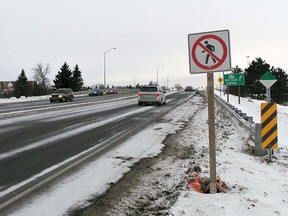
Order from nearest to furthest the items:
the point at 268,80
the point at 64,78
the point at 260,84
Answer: the point at 268,80 < the point at 260,84 < the point at 64,78

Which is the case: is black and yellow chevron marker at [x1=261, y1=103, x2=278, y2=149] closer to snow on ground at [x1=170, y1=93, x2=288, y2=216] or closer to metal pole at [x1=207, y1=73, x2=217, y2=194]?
snow on ground at [x1=170, y1=93, x2=288, y2=216]

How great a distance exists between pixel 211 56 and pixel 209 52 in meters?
0.07

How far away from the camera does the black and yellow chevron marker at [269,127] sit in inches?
299

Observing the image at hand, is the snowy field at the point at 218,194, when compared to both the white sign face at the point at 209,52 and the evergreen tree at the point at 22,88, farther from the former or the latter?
the evergreen tree at the point at 22,88

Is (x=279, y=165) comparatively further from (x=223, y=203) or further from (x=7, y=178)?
(x=7, y=178)

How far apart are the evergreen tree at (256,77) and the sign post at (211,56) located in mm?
79220

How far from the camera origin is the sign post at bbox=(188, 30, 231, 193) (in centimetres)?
520

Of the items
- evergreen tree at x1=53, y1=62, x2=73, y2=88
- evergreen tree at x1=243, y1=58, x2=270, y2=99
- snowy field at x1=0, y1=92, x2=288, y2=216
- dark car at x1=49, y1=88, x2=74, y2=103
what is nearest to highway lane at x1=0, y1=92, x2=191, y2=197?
snowy field at x1=0, y1=92, x2=288, y2=216

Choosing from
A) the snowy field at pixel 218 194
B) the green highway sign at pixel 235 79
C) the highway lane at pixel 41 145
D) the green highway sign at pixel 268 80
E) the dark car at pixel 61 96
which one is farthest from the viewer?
the dark car at pixel 61 96

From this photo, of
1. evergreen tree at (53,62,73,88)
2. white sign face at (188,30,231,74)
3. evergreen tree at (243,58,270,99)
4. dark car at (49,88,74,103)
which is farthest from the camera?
evergreen tree at (53,62,73,88)

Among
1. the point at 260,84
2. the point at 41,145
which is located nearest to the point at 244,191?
the point at 41,145

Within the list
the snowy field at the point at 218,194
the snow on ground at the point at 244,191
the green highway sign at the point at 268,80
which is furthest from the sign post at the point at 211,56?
the green highway sign at the point at 268,80

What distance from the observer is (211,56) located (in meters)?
5.26

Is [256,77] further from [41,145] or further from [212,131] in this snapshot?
[212,131]
